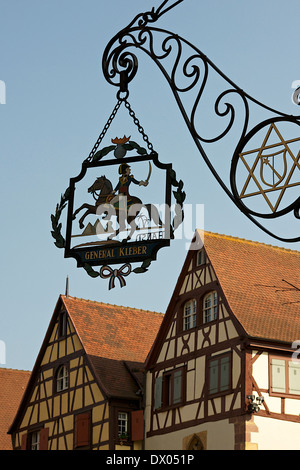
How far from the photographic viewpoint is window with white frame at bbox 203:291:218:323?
105 feet

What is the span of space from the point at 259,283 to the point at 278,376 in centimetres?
427

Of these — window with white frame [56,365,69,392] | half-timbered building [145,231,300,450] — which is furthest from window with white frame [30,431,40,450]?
half-timbered building [145,231,300,450]

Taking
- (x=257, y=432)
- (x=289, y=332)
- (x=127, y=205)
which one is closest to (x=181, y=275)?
(x=289, y=332)

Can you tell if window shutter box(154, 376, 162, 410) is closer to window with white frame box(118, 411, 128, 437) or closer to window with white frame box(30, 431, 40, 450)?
window with white frame box(118, 411, 128, 437)

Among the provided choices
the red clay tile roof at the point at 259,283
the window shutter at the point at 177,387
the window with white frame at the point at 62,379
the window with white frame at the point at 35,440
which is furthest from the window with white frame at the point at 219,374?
the window with white frame at the point at 35,440

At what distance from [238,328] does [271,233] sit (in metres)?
22.2

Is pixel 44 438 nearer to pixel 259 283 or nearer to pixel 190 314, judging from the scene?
pixel 190 314

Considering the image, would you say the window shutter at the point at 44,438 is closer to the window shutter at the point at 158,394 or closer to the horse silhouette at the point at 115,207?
the window shutter at the point at 158,394

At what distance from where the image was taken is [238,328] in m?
30.5

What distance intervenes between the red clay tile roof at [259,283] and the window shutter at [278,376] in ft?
2.29

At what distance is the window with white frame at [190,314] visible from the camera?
3294cm

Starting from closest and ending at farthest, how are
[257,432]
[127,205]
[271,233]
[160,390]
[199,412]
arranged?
[271,233] < [127,205] < [257,432] < [199,412] < [160,390]

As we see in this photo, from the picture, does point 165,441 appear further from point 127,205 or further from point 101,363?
point 127,205

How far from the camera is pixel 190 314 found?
33.2 m
